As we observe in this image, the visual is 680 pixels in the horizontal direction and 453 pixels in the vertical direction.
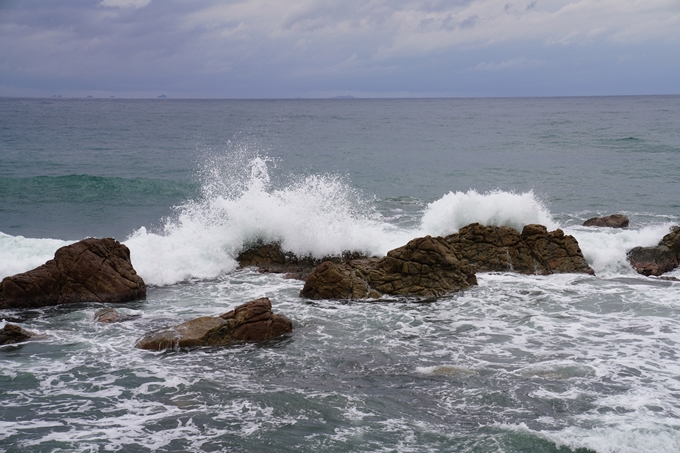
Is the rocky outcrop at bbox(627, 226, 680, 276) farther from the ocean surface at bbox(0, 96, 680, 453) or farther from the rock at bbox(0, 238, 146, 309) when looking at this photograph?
the rock at bbox(0, 238, 146, 309)

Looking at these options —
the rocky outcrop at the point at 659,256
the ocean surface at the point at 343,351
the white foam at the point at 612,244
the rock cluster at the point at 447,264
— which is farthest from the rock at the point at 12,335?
the rocky outcrop at the point at 659,256

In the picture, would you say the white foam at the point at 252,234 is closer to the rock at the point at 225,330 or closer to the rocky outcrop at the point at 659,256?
the rock at the point at 225,330

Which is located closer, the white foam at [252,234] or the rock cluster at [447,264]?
the rock cluster at [447,264]

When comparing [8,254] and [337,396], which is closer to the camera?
[337,396]

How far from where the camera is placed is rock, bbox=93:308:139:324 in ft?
37.7

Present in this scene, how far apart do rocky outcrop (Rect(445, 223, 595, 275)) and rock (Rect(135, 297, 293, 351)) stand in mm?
Answer: 5089

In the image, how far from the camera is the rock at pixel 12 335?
A: 10383mm

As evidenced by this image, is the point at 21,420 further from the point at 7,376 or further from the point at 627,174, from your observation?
the point at 627,174

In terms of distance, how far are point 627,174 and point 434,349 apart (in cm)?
2363

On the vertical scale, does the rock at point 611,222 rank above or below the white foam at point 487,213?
below

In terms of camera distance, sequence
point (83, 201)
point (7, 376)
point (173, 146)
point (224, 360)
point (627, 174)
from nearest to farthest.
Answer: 1. point (7, 376)
2. point (224, 360)
3. point (83, 201)
4. point (627, 174)
5. point (173, 146)

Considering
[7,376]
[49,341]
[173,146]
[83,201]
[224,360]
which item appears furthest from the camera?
[173,146]

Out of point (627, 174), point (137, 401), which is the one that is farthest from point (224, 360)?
point (627, 174)

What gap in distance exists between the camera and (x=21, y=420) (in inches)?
315
